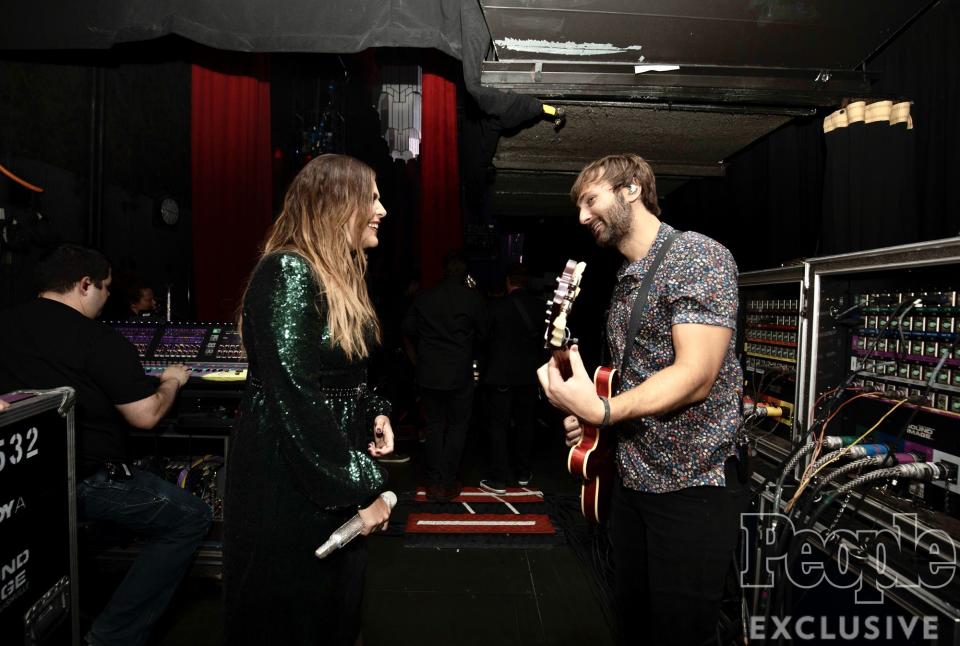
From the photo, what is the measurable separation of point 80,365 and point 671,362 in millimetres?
2109

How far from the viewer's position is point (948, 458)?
1.41 m

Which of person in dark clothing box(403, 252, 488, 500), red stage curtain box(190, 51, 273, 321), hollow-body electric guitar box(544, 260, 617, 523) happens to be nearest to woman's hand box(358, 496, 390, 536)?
hollow-body electric guitar box(544, 260, 617, 523)

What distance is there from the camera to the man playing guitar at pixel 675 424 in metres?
1.20

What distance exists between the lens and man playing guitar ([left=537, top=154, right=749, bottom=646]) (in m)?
1.20

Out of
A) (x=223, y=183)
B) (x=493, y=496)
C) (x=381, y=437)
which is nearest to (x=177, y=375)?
(x=381, y=437)

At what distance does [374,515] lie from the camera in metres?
1.20

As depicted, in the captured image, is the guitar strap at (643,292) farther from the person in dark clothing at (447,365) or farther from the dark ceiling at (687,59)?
the person in dark clothing at (447,365)

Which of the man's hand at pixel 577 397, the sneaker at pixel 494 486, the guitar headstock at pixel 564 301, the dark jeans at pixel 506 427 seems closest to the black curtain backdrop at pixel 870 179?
the guitar headstock at pixel 564 301

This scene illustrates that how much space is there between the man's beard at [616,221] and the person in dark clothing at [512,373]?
248 cm

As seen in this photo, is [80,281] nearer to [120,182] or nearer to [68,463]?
[68,463]

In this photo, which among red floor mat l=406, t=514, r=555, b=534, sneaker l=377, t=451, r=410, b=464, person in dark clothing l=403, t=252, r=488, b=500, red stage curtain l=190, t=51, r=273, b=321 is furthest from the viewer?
sneaker l=377, t=451, r=410, b=464

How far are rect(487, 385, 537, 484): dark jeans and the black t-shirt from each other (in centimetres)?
261

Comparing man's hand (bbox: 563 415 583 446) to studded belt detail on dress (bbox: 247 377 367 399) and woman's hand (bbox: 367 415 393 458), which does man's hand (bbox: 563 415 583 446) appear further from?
studded belt detail on dress (bbox: 247 377 367 399)

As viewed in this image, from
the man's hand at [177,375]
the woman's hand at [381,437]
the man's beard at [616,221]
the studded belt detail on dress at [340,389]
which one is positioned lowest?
the woman's hand at [381,437]
